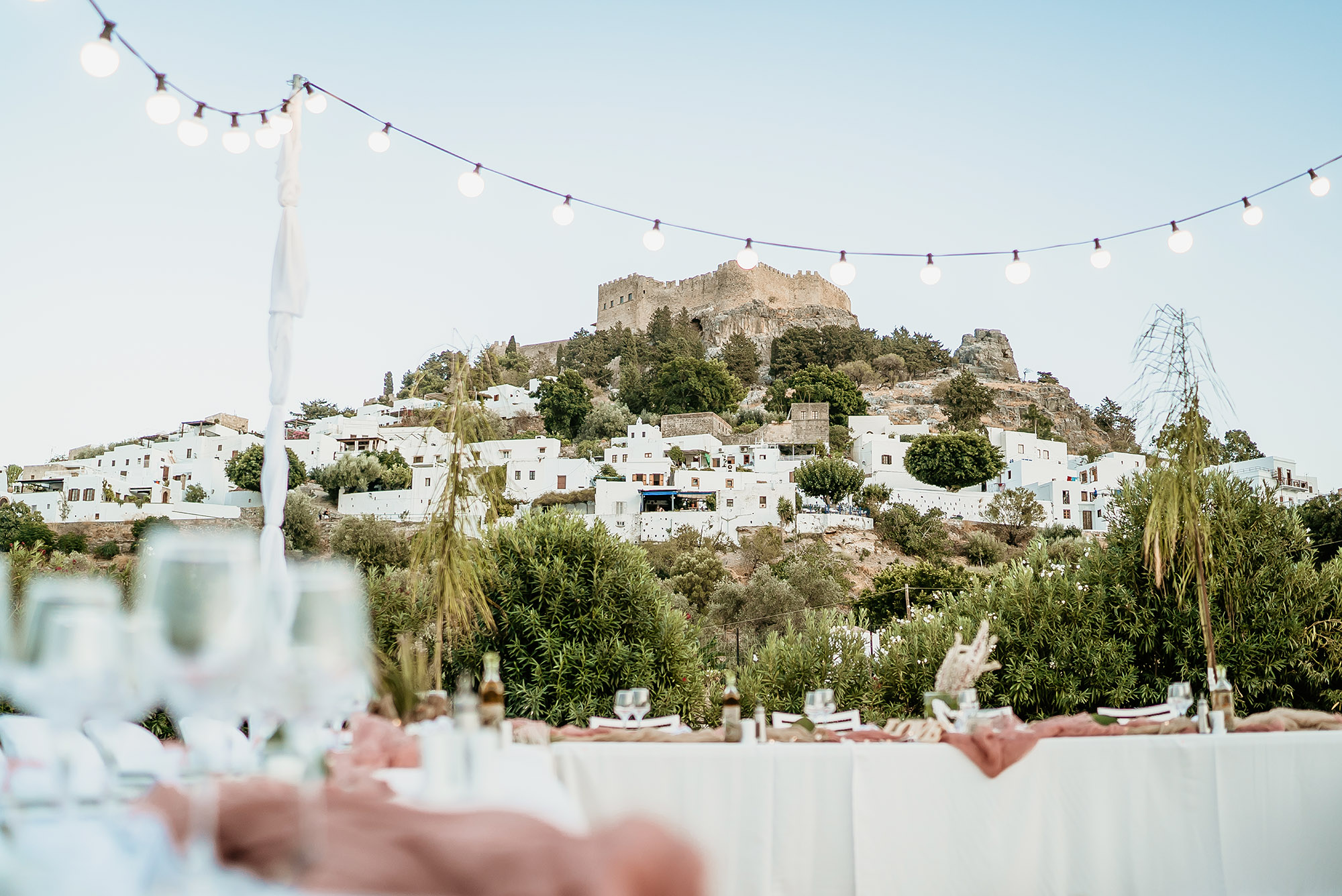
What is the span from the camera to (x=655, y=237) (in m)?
6.63

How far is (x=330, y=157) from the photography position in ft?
42.8

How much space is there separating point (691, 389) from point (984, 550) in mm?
21747

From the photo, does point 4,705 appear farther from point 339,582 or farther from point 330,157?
point 330,157

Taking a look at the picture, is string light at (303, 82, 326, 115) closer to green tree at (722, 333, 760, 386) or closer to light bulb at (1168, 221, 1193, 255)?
light bulb at (1168, 221, 1193, 255)

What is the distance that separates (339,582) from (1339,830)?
3.89 meters

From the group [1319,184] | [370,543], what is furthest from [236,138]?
[370,543]

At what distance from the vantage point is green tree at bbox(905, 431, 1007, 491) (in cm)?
4444

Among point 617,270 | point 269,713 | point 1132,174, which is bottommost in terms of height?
point 269,713

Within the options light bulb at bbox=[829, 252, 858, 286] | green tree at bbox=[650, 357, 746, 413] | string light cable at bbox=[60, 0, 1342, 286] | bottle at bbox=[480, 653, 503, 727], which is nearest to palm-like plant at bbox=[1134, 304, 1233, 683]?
string light cable at bbox=[60, 0, 1342, 286]

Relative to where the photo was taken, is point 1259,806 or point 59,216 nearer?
point 1259,806

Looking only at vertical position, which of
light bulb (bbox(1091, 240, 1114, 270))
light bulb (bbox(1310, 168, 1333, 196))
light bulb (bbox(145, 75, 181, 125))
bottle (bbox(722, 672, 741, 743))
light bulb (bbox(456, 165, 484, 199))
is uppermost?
light bulb (bbox(456, 165, 484, 199))

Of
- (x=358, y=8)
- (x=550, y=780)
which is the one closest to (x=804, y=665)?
(x=550, y=780)

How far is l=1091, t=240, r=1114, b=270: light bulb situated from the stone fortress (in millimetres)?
58493

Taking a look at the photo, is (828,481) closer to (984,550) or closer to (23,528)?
(984,550)
